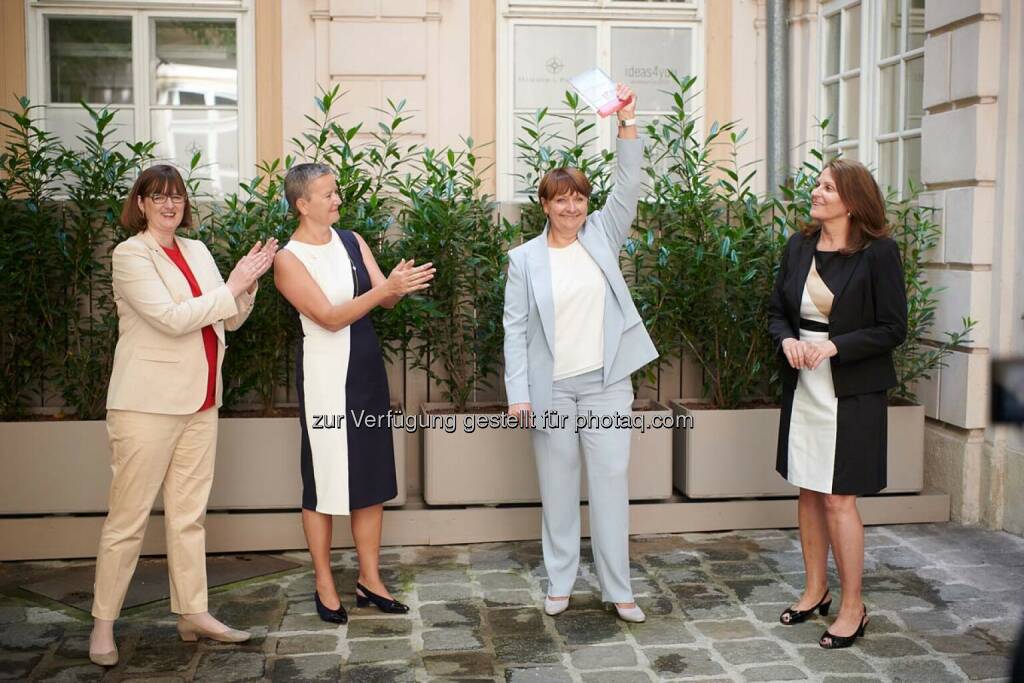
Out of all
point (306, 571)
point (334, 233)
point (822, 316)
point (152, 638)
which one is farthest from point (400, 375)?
point (822, 316)

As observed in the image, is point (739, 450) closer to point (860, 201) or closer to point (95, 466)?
point (860, 201)

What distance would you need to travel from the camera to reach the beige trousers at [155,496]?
4.27 m

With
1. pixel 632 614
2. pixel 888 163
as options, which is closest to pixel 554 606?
pixel 632 614

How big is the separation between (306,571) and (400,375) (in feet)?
4.54

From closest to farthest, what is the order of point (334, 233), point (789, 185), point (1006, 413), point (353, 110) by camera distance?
point (1006, 413) < point (334, 233) < point (789, 185) < point (353, 110)

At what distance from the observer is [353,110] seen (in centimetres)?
829

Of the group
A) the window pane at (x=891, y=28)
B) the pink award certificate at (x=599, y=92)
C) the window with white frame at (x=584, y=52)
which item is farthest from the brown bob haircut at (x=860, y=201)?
the window with white frame at (x=584, y=52)

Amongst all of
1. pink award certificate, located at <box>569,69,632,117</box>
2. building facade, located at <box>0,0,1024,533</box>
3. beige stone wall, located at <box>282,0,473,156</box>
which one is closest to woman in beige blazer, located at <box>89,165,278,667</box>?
pink award certificate, located at <box>569,69,632,117</box>

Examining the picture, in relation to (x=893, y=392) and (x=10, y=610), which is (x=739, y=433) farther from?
(x=10, y=610)

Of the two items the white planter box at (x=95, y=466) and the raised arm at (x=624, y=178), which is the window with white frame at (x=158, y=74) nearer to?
the white planter box at (x=95, y=466)

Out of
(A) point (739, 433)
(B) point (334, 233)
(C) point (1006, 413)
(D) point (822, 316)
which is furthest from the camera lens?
(A) point (739, 433)

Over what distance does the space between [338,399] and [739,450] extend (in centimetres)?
246

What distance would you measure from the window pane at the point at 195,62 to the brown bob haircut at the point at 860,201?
548 cm

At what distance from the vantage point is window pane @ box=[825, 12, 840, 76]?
809 centimetres
